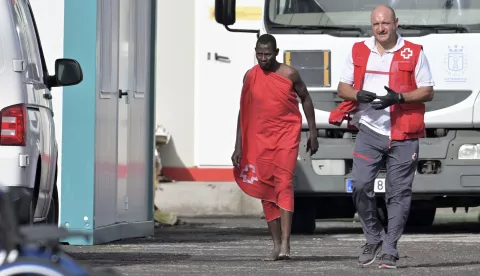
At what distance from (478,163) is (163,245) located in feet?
10.4

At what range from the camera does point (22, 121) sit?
8156mm

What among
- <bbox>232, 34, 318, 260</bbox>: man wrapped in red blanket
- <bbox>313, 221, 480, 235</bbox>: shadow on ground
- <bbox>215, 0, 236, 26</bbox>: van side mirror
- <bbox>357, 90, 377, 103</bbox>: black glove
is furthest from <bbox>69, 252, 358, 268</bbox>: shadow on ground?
<bbox>313, 221, 480, 235</bbox>: shadow on ground

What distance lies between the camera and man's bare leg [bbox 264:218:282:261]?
10.3 metres

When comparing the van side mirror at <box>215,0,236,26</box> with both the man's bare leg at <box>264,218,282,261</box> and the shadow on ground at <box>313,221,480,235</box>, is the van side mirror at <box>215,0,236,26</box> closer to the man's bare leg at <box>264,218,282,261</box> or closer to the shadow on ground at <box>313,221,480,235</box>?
the shadow on ground at <box>313,221,480,235</box>

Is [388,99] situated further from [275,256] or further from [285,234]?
[275,256]

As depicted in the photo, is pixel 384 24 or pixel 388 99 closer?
pixel 388 99

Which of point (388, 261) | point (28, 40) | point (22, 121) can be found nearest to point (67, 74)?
point (28, 40)

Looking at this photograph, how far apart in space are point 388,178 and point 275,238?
1171mm

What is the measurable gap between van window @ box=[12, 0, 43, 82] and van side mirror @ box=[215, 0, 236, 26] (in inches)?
156

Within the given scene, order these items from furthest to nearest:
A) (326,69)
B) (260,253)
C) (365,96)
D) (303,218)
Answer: (303,218) → (326,69) → (260,253) → (365,96)

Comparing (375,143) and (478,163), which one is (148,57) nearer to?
(478,163)

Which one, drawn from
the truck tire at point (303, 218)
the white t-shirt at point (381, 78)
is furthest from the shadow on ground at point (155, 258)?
the truck tire at point (303, 218)

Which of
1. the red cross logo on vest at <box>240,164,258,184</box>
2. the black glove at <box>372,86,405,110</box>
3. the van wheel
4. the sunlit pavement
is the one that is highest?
the black glove at <box>372,86,405,110</box>

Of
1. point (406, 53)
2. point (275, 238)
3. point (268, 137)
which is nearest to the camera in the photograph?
point (406, 53)
